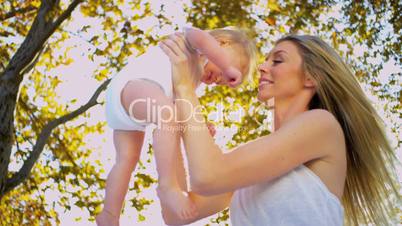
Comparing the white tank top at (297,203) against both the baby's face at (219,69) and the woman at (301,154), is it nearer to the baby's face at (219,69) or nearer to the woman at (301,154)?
the woman at (301,154)

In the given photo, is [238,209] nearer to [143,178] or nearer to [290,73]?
[290,73]

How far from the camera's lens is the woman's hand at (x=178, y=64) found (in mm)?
2592

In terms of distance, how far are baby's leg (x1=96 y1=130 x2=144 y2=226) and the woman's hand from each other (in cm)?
107

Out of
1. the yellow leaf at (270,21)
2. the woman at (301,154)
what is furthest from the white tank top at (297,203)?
the yellow leaf at (270,21)

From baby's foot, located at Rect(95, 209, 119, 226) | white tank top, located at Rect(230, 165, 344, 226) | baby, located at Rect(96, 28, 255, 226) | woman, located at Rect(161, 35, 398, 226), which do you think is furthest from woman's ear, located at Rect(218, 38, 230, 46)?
white tank top, located at Rect(230, 165, 344, 226)

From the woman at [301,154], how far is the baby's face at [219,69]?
2.73 ft

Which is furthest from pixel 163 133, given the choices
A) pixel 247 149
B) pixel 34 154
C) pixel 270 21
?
pixel 270 21

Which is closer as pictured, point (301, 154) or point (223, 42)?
point (301, 154)

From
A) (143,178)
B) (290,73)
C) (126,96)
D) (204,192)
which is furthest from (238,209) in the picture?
(143,178)

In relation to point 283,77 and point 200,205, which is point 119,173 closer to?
point 200,205

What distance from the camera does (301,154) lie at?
256 cm

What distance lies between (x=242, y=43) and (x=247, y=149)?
1849 mm

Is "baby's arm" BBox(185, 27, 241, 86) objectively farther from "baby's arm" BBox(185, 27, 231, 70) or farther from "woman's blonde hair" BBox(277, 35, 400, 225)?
"woman's blonde hair" BBox(277, 35, 400, 225)

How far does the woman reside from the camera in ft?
8.03
